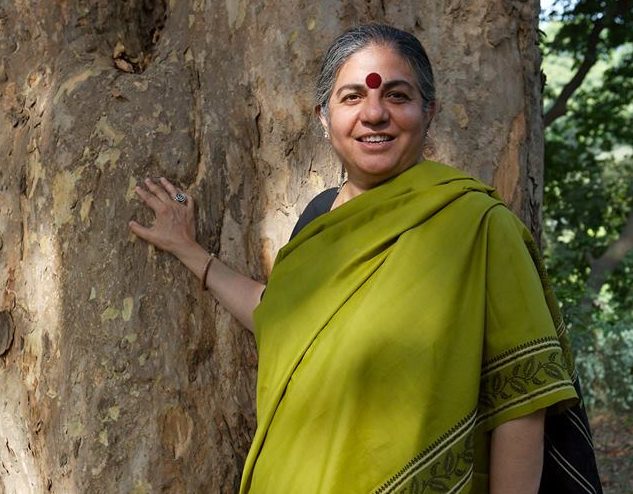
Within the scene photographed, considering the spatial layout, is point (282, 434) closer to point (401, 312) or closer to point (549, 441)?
point (401, 312)

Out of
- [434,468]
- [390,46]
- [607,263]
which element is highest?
[607,263]

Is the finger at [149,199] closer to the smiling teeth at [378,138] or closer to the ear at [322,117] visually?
the ear at [322,117]

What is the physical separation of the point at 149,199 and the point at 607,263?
8.44 meters

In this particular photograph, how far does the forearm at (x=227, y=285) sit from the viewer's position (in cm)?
233

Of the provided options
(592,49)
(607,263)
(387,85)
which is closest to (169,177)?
(387,85)

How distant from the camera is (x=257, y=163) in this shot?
2.50 meters

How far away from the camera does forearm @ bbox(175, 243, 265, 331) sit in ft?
7.64

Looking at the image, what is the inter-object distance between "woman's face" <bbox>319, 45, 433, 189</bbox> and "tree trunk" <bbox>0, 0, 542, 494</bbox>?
1.51ft

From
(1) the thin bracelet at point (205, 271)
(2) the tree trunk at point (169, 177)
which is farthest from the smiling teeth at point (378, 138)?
(1) the thin bracelet at point (205, 271)

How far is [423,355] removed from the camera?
1.74 meters

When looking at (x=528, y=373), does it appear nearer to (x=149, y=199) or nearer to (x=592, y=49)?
(x=149, y=199)

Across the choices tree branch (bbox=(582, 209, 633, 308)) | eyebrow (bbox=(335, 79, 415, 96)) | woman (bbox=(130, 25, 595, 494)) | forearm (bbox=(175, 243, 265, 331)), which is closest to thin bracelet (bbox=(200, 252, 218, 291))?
forearm (bbox=(175, 243, 265, 331))

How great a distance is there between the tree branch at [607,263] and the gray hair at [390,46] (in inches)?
315

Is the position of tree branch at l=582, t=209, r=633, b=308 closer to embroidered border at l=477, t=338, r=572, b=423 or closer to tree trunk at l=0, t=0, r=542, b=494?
tree trunk at l=0, t=0, r=542, b=494
